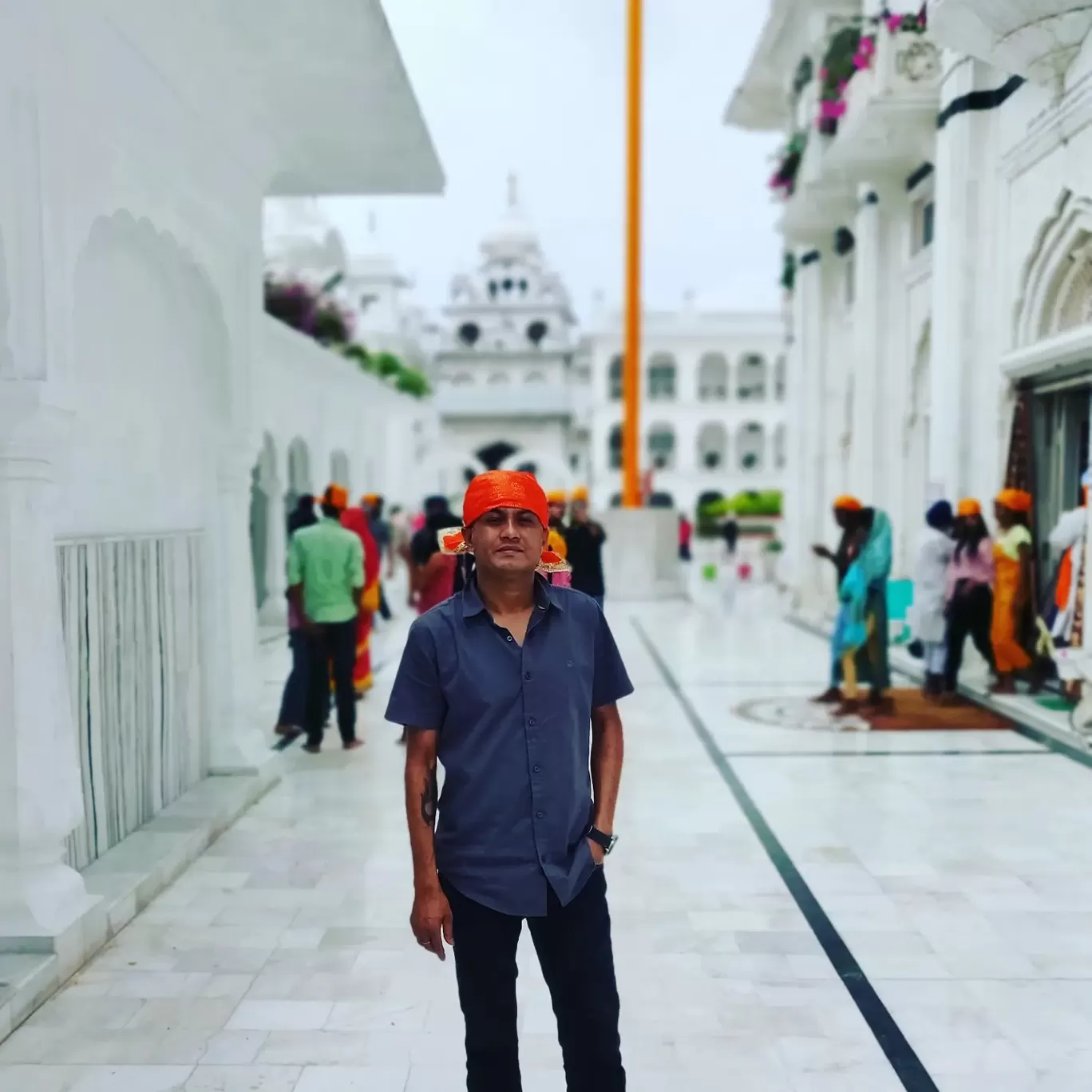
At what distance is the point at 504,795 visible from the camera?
6.88ft

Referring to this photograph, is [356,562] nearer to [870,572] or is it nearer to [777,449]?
[870,572]

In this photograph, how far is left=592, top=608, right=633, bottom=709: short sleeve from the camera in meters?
2.24

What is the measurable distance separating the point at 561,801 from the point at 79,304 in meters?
3.15

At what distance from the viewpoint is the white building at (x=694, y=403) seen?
40625mm

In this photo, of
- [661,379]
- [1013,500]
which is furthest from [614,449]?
[1013,500]

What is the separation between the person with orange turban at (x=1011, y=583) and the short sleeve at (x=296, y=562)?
15.0 ft

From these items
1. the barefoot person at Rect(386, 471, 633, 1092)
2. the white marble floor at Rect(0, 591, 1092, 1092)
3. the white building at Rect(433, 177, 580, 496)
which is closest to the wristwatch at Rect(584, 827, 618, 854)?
the barefoot person at Rect(386, 471, 633, 1092)

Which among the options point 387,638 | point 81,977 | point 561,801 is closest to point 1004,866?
point 561,801

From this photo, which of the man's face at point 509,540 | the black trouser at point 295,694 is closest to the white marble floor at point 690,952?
the black trouser at point 295,694

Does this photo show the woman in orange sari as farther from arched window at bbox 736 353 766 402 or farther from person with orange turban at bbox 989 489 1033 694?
arched window at bbox 736 353 766 402

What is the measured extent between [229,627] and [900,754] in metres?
3.71

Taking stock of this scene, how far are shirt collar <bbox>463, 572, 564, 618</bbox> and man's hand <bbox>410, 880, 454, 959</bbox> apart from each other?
52 cm

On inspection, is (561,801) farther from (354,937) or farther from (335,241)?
(335,241)

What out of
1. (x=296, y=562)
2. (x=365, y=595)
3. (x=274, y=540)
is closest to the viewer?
(x=296, y=562)
